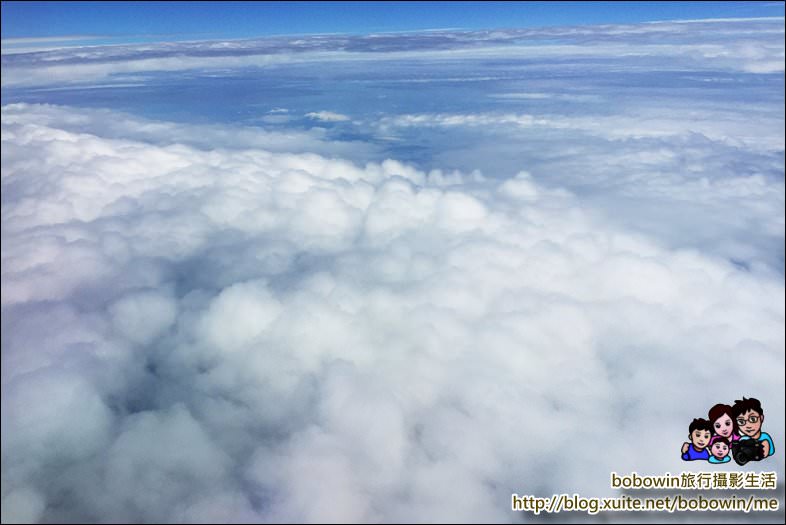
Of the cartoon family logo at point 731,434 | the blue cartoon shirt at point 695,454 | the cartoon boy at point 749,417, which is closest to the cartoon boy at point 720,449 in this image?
the cartoon family logo at point 731,434

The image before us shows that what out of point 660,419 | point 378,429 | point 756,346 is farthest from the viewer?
point 756,346

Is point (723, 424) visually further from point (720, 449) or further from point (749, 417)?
point (720, 449)

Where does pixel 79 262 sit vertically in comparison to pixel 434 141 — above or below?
below

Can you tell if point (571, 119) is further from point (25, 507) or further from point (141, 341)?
point (25, 507)

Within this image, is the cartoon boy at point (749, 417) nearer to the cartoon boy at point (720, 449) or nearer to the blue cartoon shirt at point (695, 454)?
the cartoon boy at point (720, 449)

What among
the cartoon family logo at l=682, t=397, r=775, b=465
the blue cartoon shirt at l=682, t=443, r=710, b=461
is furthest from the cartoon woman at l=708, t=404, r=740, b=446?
the blue cartoon shirt at l=682, t=443, r=710, b=461

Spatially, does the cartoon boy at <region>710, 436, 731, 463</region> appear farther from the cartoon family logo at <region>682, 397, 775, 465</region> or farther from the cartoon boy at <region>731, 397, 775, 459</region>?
the cartoon boy at <region>731, 397, 775, 459</region>

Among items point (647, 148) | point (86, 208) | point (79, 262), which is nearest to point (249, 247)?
point (79, 262)

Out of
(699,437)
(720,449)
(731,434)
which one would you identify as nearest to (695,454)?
(720,449)
